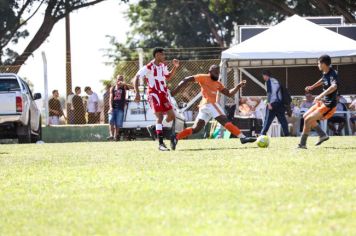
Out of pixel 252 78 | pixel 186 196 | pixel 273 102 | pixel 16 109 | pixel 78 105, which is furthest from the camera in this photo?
pixel 78 105

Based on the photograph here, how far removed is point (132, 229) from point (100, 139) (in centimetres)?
2367

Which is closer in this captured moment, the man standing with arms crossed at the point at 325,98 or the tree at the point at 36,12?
the man standing with arms crossed at the point at 325,98

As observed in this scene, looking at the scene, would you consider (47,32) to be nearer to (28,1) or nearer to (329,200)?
(28,1)

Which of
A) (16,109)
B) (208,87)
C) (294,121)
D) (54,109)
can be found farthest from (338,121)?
(208,87)

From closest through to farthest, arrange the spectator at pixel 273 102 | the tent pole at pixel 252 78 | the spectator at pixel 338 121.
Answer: the spectator at pixel 273 102, the spectator at pixel 338 121, the tent pole at pixel 252 78

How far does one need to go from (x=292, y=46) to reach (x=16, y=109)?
7322mm

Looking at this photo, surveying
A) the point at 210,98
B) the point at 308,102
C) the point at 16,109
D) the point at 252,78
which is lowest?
the point at 308,102

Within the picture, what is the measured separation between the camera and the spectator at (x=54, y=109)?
3291cm

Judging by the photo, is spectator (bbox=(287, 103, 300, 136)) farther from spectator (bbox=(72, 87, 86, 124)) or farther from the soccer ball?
the soccer ball

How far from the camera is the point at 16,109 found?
26.3m

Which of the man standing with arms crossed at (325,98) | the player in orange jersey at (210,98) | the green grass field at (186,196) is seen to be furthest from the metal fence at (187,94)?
the green grass field at (186,196)

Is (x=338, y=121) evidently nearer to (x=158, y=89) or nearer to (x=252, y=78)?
(x=252, y=78)

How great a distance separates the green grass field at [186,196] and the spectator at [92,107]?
58.5ft

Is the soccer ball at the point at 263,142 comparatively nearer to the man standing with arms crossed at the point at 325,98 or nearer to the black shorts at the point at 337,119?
the man standing with arms crossed at the point at 325,98
